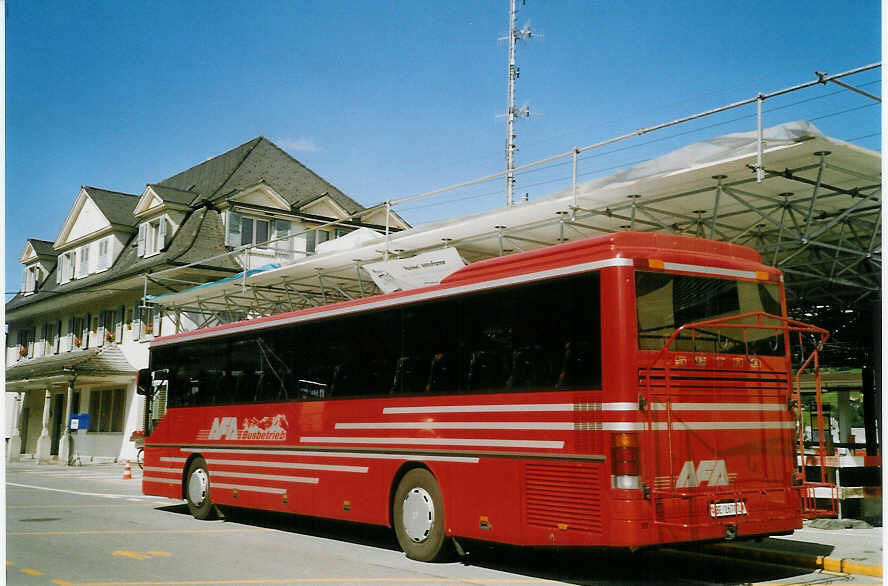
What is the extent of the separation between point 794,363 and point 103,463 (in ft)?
109

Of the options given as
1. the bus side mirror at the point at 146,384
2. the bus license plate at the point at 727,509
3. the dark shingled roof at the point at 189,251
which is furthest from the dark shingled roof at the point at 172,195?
the bus license plate at the point at 727,509

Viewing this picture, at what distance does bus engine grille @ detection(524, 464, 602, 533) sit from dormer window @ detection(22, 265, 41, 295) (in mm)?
45367

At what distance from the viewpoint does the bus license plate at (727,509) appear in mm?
8766

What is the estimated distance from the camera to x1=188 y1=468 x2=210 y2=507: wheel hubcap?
15.7 metres

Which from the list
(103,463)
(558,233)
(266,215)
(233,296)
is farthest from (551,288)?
(103,463)

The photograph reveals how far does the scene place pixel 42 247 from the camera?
5016cm

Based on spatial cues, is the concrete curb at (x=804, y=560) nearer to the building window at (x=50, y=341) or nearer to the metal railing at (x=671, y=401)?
the metal railing at (x=671, y=401)

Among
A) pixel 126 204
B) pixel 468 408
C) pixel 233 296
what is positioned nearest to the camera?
pixel 468 408

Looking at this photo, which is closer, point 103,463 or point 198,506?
point 198,506

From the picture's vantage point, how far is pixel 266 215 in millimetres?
37875

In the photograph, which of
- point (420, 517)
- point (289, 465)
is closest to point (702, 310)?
point (420, 517)

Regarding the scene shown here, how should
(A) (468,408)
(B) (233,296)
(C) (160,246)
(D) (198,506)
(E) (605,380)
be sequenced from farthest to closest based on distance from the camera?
A: 1. (C) (160,246)
2. (B) (233,296)
3. (D) (198,506)
4. (A) (468,408)
5. (E) (605,380)

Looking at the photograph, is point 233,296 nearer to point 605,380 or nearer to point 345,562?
point 345,562

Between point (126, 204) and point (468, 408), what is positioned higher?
point (126, 204)
